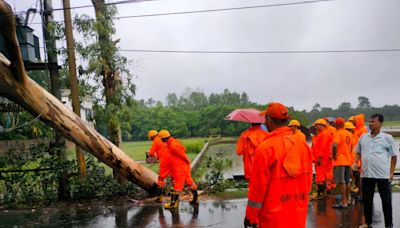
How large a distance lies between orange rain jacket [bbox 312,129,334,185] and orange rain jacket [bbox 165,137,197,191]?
2.72 m

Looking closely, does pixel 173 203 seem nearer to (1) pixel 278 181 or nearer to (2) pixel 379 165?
(2) pixel 379 165

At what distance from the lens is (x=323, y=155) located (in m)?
7.44

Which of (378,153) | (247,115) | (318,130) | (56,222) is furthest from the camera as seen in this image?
(318,130)

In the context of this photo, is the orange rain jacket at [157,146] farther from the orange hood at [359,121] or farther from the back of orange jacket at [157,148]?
the orange hood at [359,121]

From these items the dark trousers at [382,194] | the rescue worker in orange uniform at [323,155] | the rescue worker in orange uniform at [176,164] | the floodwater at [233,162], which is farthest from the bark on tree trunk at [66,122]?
the dark trousers at [382,194]

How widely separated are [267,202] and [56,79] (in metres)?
6.81

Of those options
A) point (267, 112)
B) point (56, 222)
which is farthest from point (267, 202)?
point (56, 222)

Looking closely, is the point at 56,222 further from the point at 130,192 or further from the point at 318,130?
the point at 318,130

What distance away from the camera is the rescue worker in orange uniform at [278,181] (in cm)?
308

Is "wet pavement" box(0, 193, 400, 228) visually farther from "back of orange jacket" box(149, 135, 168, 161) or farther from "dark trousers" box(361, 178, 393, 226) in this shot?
"back of orange jacket" box(149, 135, 168, 161)

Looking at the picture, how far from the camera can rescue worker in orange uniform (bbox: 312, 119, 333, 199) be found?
289 inches

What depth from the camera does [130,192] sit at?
880 centimetres

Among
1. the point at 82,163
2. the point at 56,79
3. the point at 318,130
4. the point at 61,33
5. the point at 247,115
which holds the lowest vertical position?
the point at 82,163

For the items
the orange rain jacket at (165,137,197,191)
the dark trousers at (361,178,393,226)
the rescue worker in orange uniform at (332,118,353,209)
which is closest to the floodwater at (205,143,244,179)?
the orange rain jacket at (165,137,197,191)
